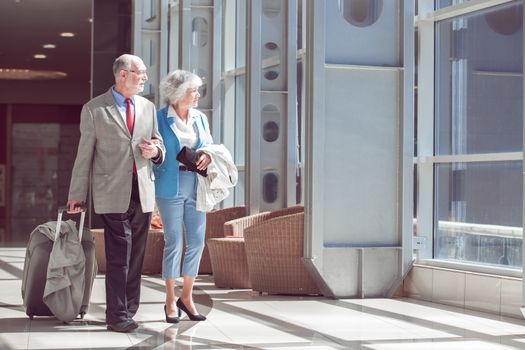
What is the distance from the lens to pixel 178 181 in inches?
232

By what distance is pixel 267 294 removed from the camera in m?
7.90

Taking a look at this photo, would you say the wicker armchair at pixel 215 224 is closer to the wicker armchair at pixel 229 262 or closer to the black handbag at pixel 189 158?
the wicker armchair at pixel 229 262

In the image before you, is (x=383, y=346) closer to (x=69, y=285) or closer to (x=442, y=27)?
(x=69, y=285)

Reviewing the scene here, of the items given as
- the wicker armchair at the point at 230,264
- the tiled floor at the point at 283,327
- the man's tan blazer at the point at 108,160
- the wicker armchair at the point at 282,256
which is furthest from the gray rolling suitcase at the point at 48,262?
the wicker armchair at the point at 230,264

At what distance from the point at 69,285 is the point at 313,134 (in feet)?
8.02

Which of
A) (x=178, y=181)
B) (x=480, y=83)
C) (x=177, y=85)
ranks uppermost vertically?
(x=480, y=83)

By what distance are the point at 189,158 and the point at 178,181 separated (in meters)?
0.16

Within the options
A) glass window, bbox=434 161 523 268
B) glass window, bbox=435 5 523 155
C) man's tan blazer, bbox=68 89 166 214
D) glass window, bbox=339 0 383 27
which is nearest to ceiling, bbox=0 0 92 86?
glass window, bbox=339 0 383 27

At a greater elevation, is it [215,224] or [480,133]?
[480,133]

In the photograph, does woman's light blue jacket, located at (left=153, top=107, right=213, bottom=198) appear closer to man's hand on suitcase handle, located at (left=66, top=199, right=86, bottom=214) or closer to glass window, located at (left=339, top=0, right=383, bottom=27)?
man's hand on suitcase handle, located at (left=66, top=199, right=86, bottom=214)

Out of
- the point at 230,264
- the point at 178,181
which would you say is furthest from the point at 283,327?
the point at 230,264

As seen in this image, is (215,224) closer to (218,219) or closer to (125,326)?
(218,219)

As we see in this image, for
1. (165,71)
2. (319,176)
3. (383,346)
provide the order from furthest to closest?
(165,71) → (319,176) → (383,346)

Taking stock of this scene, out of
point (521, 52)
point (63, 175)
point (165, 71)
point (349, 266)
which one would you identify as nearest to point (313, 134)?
point (349, 266)
